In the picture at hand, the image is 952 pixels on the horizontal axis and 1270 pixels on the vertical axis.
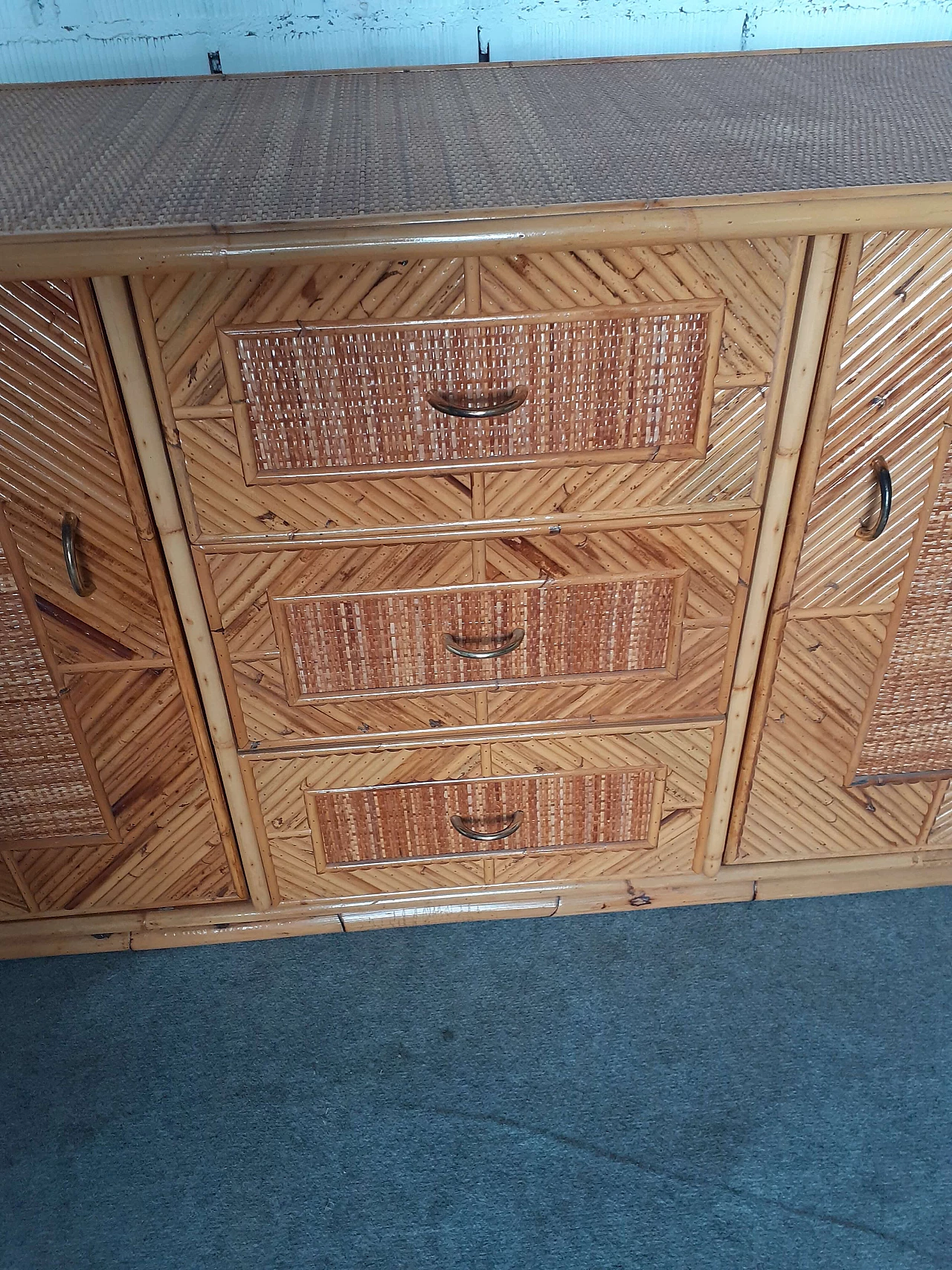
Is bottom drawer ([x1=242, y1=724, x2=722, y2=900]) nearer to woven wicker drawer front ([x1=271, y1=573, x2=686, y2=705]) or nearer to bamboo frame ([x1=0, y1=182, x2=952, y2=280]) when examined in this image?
woven wicker drawer front ([x1=271, y1=573, x2=686, y2=705])

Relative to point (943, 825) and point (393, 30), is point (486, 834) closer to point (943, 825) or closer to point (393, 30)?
point (943, 825)

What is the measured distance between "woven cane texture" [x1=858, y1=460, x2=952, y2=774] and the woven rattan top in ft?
1.32

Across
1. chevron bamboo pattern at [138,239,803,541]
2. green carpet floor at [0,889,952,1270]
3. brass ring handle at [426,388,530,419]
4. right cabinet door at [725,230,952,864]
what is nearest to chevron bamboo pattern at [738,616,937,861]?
right cabinet door at [725,230,952,864]

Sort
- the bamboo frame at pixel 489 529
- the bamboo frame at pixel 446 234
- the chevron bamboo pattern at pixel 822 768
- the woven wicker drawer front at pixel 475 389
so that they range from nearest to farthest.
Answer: the bamboo frame at pixel 446 234, the woven wicker drawer front at pixel 475 389, the bamboo frame at pixel 489 529, the chevron bamboo pattern at pixel 822 768

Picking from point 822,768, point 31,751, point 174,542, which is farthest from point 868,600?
point 31,751

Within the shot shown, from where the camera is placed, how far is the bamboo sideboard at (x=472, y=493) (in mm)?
904

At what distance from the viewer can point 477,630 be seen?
115cm

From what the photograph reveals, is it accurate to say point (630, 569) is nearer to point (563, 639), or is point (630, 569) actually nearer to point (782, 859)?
point (563, 639)

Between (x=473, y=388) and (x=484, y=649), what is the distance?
325 mm

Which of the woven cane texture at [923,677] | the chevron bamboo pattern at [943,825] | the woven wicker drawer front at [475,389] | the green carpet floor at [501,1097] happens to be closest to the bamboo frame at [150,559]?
the woven wicker drawer front at [475,389]

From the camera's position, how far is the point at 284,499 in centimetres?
102

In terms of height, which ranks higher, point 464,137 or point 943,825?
point 464,137

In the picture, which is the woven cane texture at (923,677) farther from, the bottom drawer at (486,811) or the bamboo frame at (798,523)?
the bottom drawer at (486,811)

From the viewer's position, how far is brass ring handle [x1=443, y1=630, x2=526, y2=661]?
1.14 m
